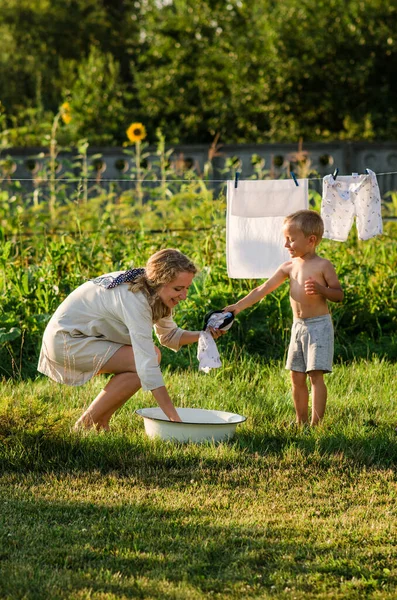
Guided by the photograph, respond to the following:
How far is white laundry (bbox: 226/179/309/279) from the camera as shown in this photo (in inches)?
213

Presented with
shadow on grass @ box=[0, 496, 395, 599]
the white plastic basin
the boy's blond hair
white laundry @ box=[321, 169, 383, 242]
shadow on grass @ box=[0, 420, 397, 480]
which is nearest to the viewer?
shadow on grass @ box=[0, 496, 395, 599]

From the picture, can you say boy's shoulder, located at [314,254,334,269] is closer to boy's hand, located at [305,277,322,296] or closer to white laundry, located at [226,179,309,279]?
boy's hand, located at [305,277,322,296]

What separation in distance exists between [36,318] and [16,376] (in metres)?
0.42

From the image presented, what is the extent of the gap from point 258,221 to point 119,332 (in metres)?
1.34

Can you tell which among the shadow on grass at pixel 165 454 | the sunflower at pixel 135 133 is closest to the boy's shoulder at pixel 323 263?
the shadow on grass at pixel 165 454

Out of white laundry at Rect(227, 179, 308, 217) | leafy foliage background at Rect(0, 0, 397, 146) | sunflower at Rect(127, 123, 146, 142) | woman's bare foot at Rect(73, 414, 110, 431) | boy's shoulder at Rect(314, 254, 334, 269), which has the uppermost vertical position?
leafy foliage background at Rect(0, 0, 397, 146)

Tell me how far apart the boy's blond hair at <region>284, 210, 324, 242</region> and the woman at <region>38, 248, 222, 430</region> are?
2.29ft

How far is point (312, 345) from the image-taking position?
4.67 metres

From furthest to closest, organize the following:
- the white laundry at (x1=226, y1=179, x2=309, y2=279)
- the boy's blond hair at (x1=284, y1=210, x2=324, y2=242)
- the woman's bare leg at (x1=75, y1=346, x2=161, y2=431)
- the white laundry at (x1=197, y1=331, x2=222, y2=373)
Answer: the white laundry at (x1=226, y1=179, x2=309, y2=279) < the boy's blond hair at (x1=284, y1=210, x2=324, y2=242) < the woman's bare leg at (x1=75, y1=346, x2=161, y2=431) < the white laundry at (x1=197, y1=331, x2=222, y2=373)

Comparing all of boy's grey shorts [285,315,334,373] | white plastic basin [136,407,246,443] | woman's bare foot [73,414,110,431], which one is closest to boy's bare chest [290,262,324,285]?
boy's grey shorts [285,315,334,373]

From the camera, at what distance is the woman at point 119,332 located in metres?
4.27

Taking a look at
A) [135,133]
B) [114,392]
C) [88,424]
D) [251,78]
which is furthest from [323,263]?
[251,78]

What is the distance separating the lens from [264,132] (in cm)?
1820

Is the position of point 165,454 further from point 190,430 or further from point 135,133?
point 135,133
